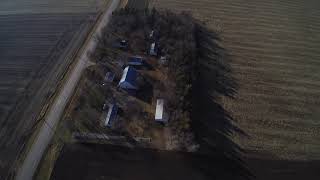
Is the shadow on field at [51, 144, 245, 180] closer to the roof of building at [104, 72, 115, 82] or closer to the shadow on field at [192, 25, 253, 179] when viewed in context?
the shadow on field at [192, 25, 253, 179]

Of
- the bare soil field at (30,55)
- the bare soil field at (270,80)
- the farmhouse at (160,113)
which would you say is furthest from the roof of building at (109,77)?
the bare soil field at (270,80)

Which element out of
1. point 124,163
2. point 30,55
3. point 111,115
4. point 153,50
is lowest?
point 124,163

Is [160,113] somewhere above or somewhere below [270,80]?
below

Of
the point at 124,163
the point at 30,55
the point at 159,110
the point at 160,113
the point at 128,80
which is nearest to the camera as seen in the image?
the point at 124,163

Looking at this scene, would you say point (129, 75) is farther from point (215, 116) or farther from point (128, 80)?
point (215, 116)

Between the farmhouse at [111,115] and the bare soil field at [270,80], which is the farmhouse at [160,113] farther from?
the bare soil field at [270,80]

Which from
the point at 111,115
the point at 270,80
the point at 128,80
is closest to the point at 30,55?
the point at 128,80

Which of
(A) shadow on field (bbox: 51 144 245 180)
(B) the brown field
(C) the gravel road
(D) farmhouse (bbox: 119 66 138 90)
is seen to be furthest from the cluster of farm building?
(B) the brown field

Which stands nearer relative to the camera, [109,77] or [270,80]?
[109,77]
